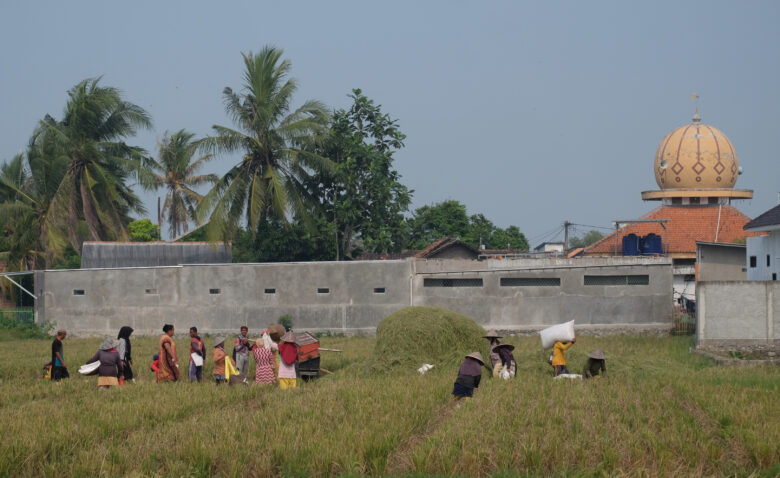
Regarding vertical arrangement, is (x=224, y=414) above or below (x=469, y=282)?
below

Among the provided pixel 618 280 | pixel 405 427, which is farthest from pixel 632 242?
pixel 405 427

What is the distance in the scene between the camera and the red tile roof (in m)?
37.8

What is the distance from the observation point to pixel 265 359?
1553 centimetres

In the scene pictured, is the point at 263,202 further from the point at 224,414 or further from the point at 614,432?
the point at 614,432

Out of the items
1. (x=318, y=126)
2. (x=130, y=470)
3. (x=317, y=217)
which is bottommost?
(x=130, y=470)

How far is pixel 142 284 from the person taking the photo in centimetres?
2866

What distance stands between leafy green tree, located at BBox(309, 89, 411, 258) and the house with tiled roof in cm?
1385

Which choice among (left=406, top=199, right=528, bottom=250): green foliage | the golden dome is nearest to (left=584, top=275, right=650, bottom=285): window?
the golden dome

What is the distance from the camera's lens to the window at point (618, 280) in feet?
85.2

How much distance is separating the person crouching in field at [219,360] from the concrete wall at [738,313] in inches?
464

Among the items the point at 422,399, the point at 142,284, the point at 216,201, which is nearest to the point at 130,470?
the point at 422,399

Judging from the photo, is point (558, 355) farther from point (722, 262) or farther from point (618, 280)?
point (722, 262)

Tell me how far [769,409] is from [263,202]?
76.9 feet

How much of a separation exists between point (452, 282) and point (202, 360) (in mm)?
12313
